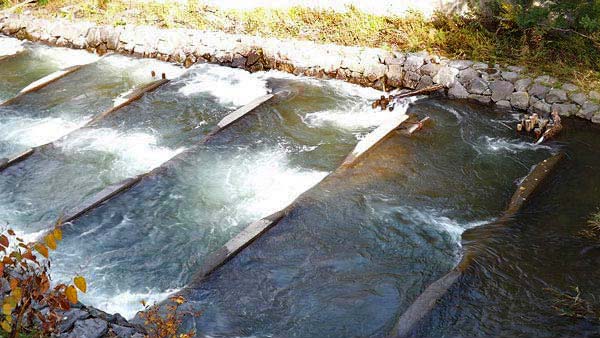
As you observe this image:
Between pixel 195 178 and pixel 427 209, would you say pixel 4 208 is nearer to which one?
pixel 195 178

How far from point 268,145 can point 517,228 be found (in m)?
4.31

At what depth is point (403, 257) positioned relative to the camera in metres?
7.46

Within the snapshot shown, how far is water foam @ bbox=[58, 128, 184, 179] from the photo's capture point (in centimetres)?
981

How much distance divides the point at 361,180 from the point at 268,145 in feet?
6.67

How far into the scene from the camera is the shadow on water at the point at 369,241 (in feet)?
21.8

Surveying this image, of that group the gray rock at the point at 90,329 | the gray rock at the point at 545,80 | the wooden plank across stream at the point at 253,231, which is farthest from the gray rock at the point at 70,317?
the gray rock at the point at 545,80

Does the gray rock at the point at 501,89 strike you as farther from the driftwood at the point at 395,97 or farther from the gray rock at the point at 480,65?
the driftwood at the point at 395,97

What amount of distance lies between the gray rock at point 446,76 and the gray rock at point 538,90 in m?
1.42

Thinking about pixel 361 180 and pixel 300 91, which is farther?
pixel 300 91

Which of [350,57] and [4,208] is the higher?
[350,57]

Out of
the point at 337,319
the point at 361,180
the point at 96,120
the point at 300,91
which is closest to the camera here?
the point at 337,319

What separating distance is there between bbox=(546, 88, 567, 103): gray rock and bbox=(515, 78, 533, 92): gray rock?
1.33ft

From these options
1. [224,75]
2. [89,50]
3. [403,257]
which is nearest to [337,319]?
[403,257]

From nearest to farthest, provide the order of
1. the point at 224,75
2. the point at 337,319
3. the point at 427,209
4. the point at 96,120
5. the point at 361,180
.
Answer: the point at 337,319 → the point at 427,209 → the point at 361,180 → the point at 96,120 → the point at 224,75
